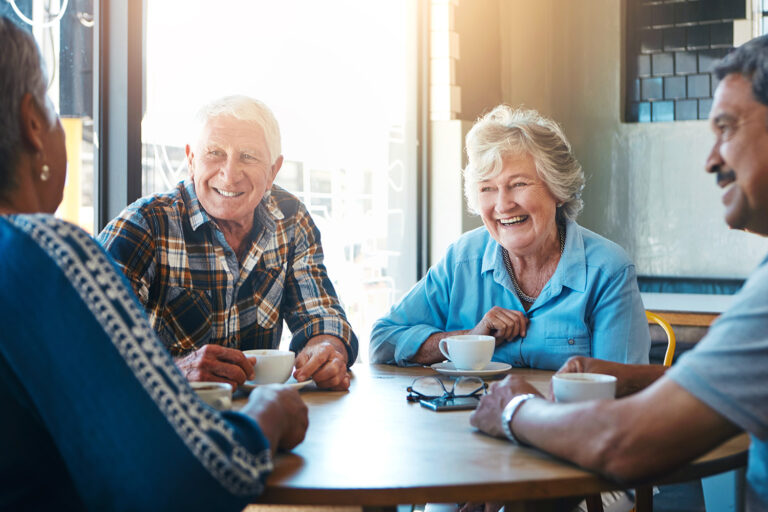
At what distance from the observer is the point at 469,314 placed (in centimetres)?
218

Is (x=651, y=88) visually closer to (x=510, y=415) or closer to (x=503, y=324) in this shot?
(x=503, y=324)

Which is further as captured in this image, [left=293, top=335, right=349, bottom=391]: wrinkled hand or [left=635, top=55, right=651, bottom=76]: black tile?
[left=635, top=55, right=651, bottom=76]: black tile

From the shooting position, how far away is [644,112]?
4.66 metres

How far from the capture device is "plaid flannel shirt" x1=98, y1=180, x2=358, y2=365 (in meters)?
1.91

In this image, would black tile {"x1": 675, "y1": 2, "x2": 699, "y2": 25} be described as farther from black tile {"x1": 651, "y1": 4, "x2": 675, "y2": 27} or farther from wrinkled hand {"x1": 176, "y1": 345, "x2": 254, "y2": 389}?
wrinkled hand {"x1": 176, "y1": 345, "x2": 254, "y2": 389}

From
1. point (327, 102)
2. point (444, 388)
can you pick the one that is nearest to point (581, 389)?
point (444, 388)

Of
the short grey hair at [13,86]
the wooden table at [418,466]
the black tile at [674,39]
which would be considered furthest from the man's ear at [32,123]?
the black tile at [674,39]

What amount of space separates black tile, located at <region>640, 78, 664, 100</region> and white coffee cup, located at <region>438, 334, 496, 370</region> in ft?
10.9

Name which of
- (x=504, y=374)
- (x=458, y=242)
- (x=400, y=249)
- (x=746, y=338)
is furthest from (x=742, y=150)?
(x=400, y=249)

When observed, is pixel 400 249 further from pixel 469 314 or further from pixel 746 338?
pixel 746 338

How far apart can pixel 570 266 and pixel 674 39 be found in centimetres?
308

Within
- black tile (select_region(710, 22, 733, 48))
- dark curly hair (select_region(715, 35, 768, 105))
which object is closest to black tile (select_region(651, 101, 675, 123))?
black tile (select_region(710, 22, 733, 48))

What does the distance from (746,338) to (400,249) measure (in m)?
3.13

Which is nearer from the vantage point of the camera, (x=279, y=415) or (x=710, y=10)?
(x=279, y=415)
